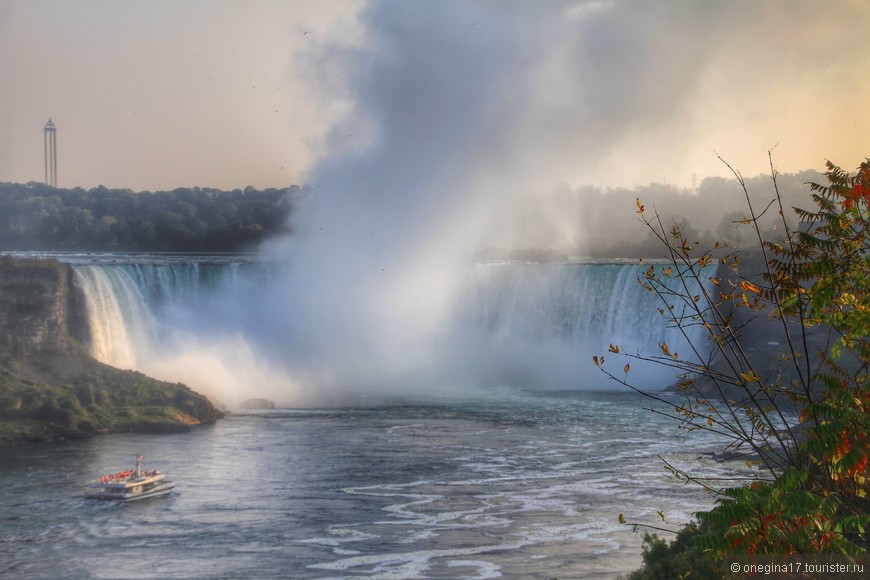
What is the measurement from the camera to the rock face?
32.2 m

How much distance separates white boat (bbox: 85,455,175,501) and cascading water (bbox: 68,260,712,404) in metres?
13.6

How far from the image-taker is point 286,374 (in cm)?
3950

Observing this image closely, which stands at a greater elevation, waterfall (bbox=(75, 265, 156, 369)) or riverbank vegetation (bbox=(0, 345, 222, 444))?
waterfall (bbox=(75, 265, 156, 369))

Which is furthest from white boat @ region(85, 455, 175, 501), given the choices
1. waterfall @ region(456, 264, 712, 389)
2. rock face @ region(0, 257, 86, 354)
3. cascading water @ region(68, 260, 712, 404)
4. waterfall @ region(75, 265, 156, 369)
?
waterfall @ region(456, 264, 712, 389)

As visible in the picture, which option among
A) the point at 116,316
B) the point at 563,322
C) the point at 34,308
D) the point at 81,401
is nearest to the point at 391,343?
the point at 563,322

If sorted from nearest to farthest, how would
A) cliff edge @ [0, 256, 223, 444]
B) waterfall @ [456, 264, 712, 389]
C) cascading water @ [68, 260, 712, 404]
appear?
cliff edge @ [0, 256, 223, 444] → cascading water @ [68, 260, 712, 404] → waterfall @ [456, 264, 712, 389]

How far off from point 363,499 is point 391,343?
80.9 feet

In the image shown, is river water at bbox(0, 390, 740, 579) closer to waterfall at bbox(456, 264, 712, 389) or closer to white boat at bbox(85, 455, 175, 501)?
white boat at bbox(85, 455, 175, 501)

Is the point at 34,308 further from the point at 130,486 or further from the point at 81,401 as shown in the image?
the point at 130,486

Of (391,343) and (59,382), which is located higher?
(391,343)

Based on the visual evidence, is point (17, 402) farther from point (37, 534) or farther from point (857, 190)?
point (857, 190)

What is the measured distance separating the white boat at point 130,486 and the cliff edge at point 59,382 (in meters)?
7.76

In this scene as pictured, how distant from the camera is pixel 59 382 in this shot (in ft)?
103

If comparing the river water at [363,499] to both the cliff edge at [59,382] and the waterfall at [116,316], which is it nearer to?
the cliff edge at [59,382]
